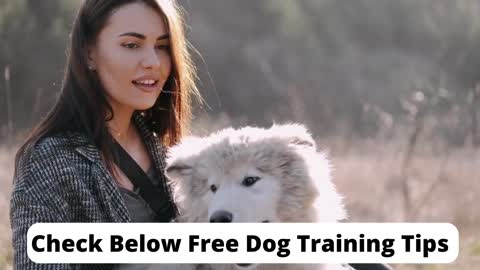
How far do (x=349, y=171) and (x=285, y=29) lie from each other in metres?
13.4

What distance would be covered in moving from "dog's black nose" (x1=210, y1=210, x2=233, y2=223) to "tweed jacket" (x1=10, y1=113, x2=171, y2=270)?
1.67ft

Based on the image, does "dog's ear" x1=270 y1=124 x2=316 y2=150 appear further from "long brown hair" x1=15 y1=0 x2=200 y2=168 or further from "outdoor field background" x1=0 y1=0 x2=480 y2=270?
"outdoor field background" x1=0 y1=0 x2=480 y2=270

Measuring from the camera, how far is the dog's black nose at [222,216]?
9.82 ft

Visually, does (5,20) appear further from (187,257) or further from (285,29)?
(285,29)

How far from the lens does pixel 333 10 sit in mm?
23703

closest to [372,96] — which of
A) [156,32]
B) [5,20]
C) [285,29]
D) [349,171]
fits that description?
[285,29]

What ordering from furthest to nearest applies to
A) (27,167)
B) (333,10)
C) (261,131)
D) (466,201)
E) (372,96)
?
(333,10) < (372,96) < (466,201) < (261,131) < (27,167)

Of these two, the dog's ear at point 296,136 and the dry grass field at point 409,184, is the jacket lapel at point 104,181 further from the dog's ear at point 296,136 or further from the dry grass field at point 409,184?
the dry grass field at point 409,184

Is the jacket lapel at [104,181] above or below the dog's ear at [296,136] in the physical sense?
below

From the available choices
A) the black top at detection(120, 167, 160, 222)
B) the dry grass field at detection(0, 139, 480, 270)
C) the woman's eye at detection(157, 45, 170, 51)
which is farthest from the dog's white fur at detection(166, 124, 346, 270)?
the dry grass field at detection(0, 139, 480, 270)

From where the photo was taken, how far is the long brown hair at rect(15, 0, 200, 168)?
3.42 metres

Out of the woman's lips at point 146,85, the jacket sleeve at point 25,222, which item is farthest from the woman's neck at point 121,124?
the jacket sleeve at point 25,222

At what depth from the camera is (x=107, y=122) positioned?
11.7 ft

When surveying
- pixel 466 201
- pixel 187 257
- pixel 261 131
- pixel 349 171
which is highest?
pixel 349 171
